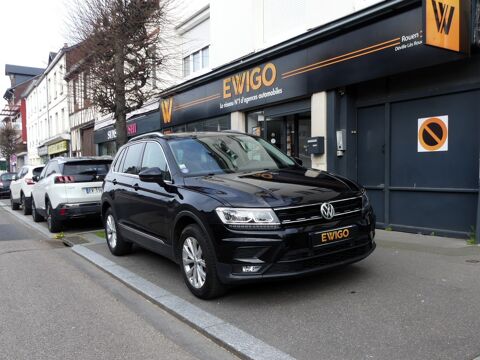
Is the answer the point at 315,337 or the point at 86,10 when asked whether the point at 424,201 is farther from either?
the point at 86,10

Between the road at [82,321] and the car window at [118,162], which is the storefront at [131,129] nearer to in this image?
the car window at [118,162]

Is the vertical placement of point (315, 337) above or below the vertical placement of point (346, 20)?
below

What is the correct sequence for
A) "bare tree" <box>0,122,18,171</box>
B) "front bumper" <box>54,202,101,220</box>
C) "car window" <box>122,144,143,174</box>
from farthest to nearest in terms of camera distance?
"bare tree" <box>0,122,18,171</box> < "front bumper" <box>54,202,101,220</box> < "car window" <box>122,144,143,174</box>

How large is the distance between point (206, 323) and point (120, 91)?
27.6ft

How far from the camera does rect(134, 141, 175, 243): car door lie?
206 inches

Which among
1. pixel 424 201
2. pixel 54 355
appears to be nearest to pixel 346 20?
pixel 424 201

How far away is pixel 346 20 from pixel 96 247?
638 cm

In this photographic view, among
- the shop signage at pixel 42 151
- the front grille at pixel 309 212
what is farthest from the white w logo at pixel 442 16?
the shop signage at pixel 42 151

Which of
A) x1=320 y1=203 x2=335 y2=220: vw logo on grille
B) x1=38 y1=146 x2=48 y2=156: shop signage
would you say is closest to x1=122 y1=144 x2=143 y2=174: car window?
x1=320 y1=203 x2=335 y2=220: vw logo on grille

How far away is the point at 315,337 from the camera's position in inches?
143

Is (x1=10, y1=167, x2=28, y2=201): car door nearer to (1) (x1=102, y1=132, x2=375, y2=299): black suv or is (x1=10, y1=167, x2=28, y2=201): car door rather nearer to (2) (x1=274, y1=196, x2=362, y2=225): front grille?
(1) (x1=102, y1=132, x2=375, y2=299): black suv

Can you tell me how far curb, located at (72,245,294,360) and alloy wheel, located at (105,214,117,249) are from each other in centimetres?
111

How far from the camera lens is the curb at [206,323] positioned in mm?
→ 3439

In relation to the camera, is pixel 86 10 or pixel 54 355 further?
pixel 86 10
